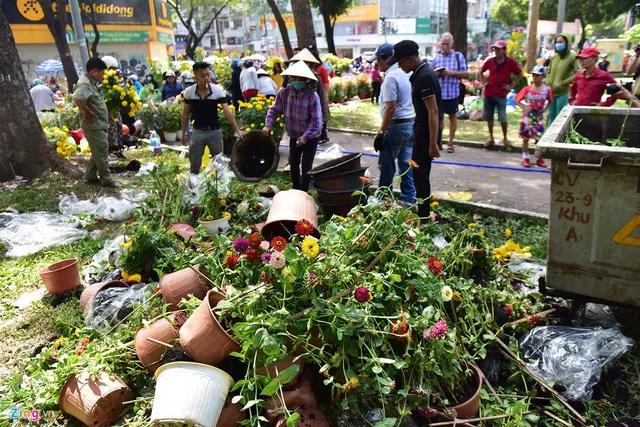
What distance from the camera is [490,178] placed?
7223mm

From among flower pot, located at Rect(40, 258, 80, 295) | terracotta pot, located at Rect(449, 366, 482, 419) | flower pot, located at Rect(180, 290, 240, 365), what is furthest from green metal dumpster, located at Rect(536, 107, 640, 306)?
flower pot, located at Rect(40, 258, 80, 295)

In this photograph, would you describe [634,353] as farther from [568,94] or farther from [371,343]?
[568,94]

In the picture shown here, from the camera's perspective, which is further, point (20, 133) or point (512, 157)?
point (512, 157)

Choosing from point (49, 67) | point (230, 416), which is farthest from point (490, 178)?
point (49, 67)

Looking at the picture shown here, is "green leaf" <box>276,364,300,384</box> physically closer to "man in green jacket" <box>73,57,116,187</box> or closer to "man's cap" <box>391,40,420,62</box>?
"man's cap" <box>391,40,420,62</box>

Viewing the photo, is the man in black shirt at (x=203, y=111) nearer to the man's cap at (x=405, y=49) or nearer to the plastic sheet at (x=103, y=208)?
the plastic sheet at (x=103, y=208)

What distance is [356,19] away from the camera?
2559 inches

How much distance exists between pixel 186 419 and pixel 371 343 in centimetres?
91

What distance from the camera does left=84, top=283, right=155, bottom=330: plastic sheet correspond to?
3447mm

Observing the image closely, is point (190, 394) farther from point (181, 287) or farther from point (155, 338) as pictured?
point (181, 287)

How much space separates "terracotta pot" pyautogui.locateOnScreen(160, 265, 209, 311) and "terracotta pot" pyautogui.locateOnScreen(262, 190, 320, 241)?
0.96 metres

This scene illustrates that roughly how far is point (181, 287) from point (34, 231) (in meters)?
3.31

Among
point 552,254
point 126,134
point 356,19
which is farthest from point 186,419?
point 356,19

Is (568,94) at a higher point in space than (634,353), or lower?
higher
